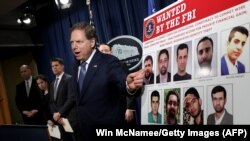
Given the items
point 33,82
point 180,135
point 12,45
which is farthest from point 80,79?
point 12,45

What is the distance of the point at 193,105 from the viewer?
1.86m

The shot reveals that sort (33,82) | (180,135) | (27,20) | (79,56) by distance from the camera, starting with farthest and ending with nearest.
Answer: (27,20) < (33,82) < (79,56) < (180,135)

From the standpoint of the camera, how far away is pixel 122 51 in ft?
13.8

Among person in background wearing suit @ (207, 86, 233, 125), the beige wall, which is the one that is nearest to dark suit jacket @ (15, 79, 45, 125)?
the beige wall

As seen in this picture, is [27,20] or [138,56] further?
[27,20]

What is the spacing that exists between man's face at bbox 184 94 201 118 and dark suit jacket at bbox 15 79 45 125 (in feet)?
11.4

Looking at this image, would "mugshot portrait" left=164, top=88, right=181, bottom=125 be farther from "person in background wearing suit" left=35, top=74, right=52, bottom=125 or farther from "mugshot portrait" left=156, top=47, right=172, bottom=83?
"person in background wearing suit" left=35, top=74, right=52, bottom=125

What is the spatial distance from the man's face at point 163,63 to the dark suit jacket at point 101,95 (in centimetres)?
25

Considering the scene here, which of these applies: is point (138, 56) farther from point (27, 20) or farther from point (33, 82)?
point (27, 20)

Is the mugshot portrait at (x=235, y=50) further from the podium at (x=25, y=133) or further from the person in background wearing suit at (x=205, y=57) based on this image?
the podium at (x=25, y=133)

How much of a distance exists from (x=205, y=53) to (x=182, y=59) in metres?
0.21

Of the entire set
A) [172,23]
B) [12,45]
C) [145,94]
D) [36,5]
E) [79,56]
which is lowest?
[145,94]

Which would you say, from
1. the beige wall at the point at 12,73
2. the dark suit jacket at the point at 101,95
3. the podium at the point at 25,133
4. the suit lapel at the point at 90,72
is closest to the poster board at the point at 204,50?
the dark suit jacket at the point at 101,95

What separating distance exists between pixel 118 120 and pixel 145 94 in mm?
287
